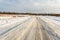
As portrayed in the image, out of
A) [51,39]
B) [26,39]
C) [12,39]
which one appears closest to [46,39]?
[51,39]

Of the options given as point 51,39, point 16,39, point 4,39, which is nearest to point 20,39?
point 16,39

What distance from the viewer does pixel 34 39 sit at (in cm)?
375

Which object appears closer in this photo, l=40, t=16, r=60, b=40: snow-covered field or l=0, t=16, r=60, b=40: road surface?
l=0, t=16, r=60, b=40: road surface

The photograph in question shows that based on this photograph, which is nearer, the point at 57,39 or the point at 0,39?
the point at 0,39

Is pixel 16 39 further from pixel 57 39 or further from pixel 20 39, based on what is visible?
pixel 57 39

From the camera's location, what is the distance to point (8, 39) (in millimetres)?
3625

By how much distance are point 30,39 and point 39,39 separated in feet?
0.61

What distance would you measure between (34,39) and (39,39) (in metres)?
0.10

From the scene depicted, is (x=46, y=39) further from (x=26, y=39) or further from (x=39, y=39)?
(x=26, y=39)

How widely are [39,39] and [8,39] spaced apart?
2.10 feet

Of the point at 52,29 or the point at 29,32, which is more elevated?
the point at 29,32

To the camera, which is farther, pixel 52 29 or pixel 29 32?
pixel 52 29

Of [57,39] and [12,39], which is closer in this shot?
[12,39]

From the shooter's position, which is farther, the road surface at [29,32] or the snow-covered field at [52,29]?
the snow-covered field at [52,29]
